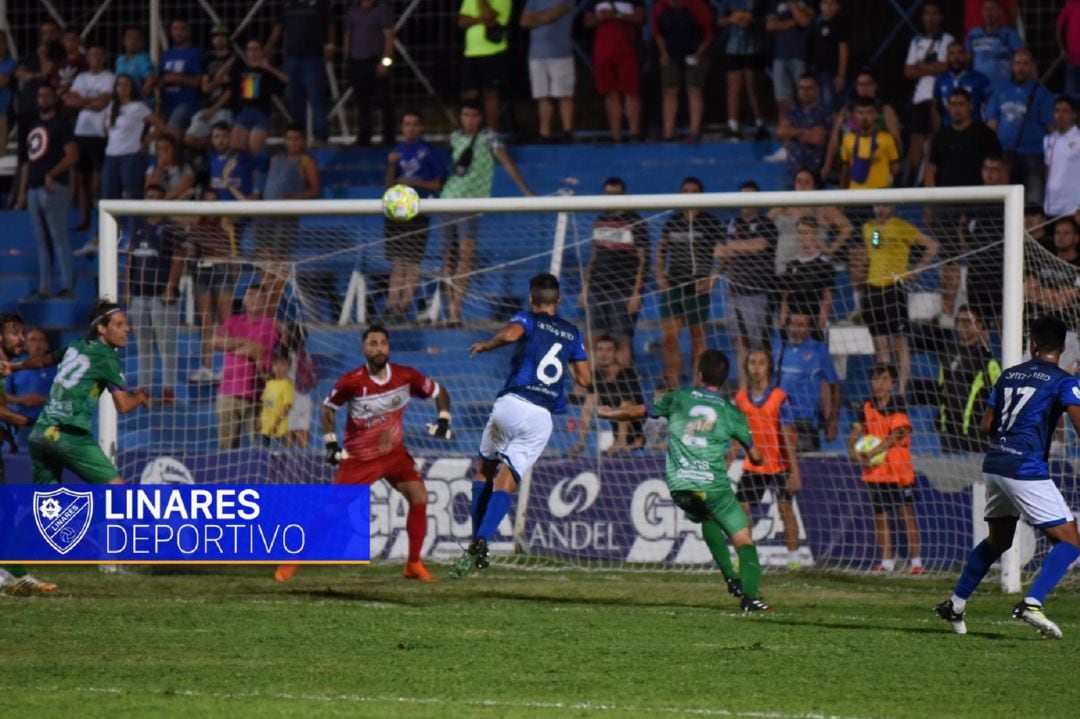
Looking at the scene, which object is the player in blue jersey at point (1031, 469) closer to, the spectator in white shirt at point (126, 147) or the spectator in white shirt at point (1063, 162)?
the spectator in white shirt at point (1063, 162)

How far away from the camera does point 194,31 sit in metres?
22.8

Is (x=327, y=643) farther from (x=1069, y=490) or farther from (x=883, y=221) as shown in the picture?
(x=883, y=221)

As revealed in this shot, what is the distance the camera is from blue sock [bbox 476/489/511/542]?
1212cm

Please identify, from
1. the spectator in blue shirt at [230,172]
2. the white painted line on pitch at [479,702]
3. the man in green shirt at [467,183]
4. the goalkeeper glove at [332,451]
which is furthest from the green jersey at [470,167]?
the white painted line on pitch at [479,702]

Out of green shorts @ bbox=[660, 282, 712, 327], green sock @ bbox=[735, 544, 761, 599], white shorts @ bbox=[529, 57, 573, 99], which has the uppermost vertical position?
white shorts @ bbox=[529, 57, 573, 99]

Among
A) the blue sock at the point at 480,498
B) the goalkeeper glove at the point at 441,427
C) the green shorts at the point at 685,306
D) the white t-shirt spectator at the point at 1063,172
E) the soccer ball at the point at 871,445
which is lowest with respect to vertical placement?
the blue sock at the point at 480,498

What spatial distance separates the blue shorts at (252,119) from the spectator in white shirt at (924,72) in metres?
7.25

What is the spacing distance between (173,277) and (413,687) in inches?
356

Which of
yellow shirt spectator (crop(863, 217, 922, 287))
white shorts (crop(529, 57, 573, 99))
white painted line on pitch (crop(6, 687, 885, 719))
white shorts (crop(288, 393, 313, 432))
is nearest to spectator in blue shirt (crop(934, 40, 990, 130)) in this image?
yellow shirt spectator (crop(863, 217, 922, 287))

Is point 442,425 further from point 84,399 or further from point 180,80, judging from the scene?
point 180,80

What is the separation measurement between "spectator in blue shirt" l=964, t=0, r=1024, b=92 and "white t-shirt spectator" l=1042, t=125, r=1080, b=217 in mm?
1299

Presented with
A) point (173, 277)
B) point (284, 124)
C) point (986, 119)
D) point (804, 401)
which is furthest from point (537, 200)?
point (284, 124)

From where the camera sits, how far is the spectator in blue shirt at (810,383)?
613 inches

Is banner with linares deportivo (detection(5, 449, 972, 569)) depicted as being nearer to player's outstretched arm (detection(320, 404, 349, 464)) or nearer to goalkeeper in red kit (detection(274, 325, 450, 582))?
goalkeeper in red kit (detection(274, 325, 450, 582))
